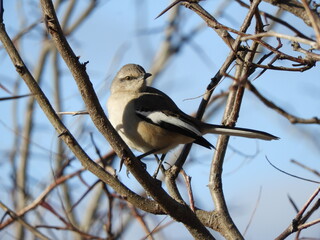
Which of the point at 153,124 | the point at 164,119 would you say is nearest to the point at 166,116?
the point at 164,119

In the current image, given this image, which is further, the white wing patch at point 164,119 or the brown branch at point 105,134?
the white wing patch at point 164,119

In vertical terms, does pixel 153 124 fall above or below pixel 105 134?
above

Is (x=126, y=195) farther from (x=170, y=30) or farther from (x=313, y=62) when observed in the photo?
(x=170, y=30)

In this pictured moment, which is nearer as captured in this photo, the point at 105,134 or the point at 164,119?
the point at 105,134

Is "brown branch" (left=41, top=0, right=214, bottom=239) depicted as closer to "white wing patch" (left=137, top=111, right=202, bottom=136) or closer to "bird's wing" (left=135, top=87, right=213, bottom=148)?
"bird's wing" (left=135, top=87, right=213, bottom=148)

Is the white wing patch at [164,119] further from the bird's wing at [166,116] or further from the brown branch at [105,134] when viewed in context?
the brown branch at [105,134]

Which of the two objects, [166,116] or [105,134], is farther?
[166,116]

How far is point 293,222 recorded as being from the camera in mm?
2582

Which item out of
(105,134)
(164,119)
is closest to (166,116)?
(164,119)

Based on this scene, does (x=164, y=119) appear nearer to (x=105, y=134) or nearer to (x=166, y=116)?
(x=166, y=116)

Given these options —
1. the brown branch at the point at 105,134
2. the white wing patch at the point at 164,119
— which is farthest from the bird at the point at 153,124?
the brown branch at the point at 105,134

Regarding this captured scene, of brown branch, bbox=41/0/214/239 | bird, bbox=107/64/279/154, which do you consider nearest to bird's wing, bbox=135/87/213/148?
bird, bbox=107/64/279/154

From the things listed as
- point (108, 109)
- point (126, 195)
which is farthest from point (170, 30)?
point (126, 195)

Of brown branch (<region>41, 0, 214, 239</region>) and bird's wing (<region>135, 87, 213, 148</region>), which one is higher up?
bird's wing (<region>135, 87, 213, 148</region>)
